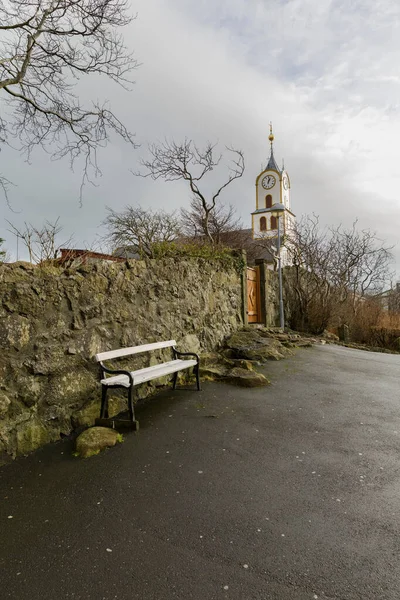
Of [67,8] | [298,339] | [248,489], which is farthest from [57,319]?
[298,339]

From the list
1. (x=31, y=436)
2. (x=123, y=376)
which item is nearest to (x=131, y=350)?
(x=123, y=376)

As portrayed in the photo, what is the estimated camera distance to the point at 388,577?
1.98 m

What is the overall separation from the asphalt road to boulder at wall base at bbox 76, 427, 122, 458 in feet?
0.34

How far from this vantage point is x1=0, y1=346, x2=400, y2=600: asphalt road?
1.98 metres

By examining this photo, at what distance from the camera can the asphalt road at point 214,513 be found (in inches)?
78.0

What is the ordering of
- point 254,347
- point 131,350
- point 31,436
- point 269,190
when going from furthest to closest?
point 269,190 → point 254,347 → point 131,350 → point 31,436

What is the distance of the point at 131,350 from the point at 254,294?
808 cm

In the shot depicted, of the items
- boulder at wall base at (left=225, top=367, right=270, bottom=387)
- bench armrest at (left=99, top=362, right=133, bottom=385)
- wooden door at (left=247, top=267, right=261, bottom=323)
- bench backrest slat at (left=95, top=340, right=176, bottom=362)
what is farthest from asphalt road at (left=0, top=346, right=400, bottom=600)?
wooden door at (left=247, top=267, right=261, bottom=323)

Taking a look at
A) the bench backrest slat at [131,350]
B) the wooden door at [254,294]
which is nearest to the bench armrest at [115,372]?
the bench backrest slat at [131,350]

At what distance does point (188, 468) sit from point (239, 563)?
3.97 feet

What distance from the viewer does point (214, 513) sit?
261 cm

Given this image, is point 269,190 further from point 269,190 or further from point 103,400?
point 103,400

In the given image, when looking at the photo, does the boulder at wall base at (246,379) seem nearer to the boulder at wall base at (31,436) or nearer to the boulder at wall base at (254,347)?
the boulder at wall base at (254,347)

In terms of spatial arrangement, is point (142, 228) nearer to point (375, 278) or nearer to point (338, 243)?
point (338, 243)
